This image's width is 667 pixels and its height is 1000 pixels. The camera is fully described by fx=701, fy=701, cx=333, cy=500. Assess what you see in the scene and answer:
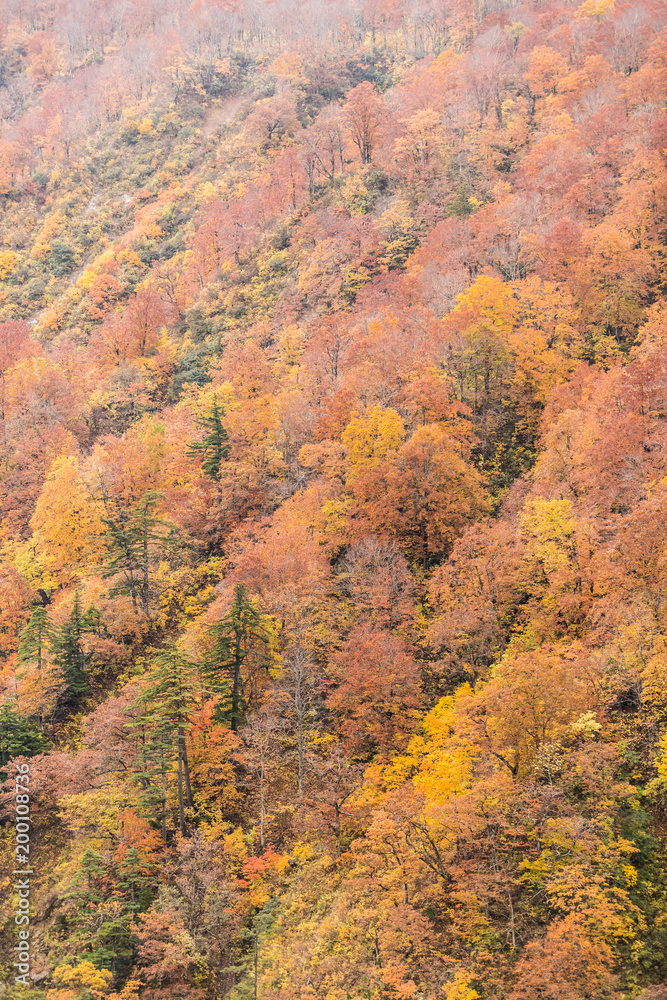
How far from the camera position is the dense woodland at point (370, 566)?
24.9 metres

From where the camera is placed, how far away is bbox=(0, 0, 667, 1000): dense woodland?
2486 centimetres

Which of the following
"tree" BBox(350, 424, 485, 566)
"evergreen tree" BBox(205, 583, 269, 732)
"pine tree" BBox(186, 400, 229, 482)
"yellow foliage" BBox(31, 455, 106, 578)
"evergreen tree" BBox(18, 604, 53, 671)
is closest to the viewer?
"evergreen tree" BBox(205, 583, 269, 732)

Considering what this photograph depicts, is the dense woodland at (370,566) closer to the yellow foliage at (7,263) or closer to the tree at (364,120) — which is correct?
the tree at (364,120)

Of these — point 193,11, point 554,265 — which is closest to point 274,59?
point 193,11

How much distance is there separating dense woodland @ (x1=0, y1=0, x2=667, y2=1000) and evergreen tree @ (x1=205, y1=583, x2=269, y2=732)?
0.74 feet

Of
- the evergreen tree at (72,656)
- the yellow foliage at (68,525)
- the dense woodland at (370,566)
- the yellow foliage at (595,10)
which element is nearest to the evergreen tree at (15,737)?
the dense woodland at (370,566)

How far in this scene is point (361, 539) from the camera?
42.6m

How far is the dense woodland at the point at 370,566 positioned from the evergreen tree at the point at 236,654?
0.23m

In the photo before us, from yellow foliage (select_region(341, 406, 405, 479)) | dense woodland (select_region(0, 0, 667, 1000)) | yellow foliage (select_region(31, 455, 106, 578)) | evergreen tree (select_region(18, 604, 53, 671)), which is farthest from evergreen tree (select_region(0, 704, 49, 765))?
yellow foliage (select_region(341, 406, 405, 479))

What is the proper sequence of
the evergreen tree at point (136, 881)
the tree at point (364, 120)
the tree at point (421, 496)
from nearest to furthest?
the evergreen tree at point (136, 881)
the tree at point (421, 496)
the tree at point (364, 120)

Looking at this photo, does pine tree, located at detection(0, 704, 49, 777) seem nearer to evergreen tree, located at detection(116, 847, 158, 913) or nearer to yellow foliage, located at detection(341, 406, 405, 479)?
evergreen tree, located at detection(116, 847, 158, 913)

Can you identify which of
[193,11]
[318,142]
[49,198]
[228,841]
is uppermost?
[193,11]

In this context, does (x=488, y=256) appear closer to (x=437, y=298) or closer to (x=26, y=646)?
(x=437, y=298)

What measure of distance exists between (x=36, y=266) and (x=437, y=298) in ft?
242
